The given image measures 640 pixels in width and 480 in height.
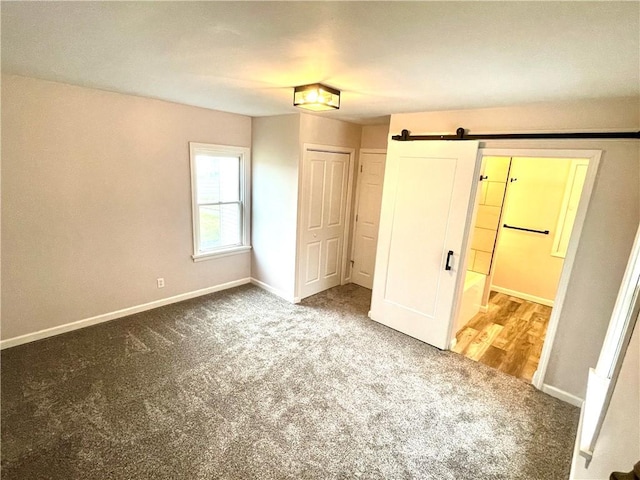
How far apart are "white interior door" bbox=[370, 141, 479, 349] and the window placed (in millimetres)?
2013

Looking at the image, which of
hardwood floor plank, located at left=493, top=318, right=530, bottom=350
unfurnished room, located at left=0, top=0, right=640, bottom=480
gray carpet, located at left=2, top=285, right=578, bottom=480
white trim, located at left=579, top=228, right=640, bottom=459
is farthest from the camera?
hardwood floor plank, located at left=493, top=318, right=530, bottom=350

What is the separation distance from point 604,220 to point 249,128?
150 inches

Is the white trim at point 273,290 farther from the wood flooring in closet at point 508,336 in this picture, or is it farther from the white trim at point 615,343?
the white trim at point 615,343

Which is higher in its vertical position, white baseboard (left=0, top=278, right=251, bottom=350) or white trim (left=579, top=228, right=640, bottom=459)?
white trim (left=579, top=228, right=640, bottom=459)

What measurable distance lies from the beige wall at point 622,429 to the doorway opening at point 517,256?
1704 millimetres

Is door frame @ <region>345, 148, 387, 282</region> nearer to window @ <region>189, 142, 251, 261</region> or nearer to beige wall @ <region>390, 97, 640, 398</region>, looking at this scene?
window @ <region>189, 142, 251, 261</region>

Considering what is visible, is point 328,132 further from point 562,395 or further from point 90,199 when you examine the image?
point 562,395

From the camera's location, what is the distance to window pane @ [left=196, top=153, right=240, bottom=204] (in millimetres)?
3790

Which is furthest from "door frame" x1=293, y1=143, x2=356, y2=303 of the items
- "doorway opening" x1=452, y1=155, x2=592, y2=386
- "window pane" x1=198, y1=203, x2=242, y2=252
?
"doorway opening" x1=452, y1=155, x2=592, y2=386

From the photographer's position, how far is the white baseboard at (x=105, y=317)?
109 inches

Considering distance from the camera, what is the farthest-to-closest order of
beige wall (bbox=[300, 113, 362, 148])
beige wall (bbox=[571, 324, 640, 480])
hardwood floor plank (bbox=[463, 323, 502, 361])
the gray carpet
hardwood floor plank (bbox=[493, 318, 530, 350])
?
beige wall (bbox=[300, 113, 362, 148]) < hardwood floor plank (bbox=[493, 318, 530, 350]) < hardwood floor plank (bbox=[463, 323, 502, 361]) < the gray carpet < beige wall (bbox=[571, 324, 640, 480])

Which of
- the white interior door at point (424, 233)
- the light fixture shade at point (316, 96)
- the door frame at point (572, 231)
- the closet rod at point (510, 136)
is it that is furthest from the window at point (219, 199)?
the door frame at point (572, 231)

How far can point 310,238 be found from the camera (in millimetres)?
4027

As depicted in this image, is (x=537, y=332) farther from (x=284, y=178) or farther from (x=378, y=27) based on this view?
(x=378, y=27)
